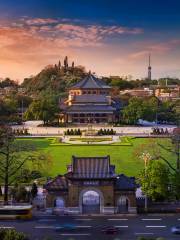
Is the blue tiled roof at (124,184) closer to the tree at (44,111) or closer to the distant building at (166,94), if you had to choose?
the tree at (44,111)

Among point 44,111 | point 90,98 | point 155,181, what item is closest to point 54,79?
point 90,98

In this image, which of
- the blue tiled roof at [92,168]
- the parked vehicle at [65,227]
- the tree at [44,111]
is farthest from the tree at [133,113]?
the parked vehicle at [65,227]

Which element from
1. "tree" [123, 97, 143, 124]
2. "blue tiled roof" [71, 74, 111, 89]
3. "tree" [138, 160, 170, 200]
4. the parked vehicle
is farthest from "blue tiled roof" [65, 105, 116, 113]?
the parked vehicle

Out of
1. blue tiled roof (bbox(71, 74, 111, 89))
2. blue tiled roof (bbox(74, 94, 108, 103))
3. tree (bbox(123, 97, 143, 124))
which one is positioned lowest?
tree (bbox(123, 97, 143, 124))

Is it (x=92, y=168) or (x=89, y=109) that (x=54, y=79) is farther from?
(x=92, y=168)

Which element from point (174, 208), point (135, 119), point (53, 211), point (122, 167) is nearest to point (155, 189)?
point (174, 208)

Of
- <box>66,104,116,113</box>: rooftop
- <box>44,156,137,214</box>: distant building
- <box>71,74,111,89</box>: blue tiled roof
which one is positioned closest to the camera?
<box>44,156,137,214</box>: distant building

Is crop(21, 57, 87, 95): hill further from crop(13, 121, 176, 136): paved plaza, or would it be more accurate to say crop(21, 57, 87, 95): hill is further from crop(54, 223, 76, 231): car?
crop(54, 223, 76, 231): car

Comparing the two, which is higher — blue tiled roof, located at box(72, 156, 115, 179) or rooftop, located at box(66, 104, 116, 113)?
rooftop, located at box(66, 104, 116, 113)
